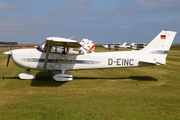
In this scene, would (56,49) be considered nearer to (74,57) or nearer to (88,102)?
(74,57)

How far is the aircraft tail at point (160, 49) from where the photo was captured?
9.36 meters

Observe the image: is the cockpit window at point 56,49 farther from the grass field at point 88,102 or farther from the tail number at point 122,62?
the tail number at point 122,62

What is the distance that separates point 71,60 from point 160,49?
5112 mm

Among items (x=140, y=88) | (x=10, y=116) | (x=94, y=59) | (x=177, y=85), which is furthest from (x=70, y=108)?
(x=177, y=85)

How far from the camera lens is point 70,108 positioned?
16.4ft

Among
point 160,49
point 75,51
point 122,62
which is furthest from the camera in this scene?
point 160,49

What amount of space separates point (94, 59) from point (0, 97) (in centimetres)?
491

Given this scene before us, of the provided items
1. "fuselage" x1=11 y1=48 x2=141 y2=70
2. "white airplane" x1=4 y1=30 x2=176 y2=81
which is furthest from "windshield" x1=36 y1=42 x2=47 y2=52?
"fuselage" x1=11 y1=48 x2=141 y2=70

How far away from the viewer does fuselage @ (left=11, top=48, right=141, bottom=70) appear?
8.62m

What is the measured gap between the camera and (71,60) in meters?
8.90

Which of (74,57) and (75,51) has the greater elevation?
(75,51)

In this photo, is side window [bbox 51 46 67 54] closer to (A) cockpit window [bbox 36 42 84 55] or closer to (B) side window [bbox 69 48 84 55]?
(A) cockpit window [bbox 36 42 84 55]


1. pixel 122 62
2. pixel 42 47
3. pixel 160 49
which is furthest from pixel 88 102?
pixel 160 49

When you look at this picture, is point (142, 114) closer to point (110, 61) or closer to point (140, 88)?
point (140, 88)
